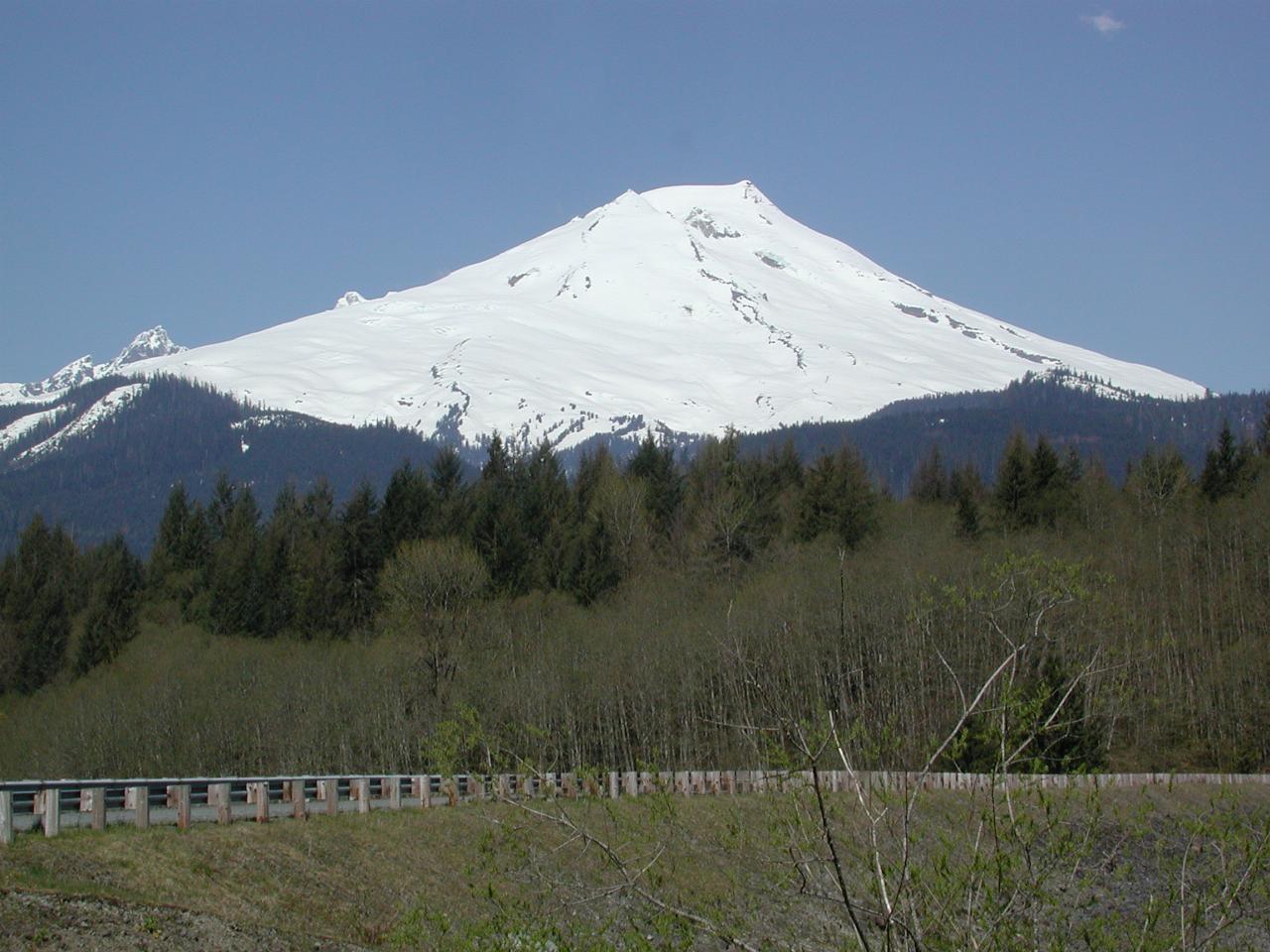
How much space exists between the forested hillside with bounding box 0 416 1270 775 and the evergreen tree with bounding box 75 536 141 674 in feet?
0.62

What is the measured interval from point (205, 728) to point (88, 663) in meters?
22.6

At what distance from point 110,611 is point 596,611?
1178 inches

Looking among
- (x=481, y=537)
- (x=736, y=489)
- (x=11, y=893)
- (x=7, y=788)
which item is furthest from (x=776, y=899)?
(x=736, y=489)

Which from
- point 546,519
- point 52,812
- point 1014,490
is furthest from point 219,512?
point 52,812

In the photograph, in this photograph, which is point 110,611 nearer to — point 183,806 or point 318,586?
point 318,586

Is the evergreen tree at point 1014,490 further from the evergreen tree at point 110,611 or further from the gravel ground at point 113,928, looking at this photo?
the gravel ground at point 113,928

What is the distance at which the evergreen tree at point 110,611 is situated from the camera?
3260 inches

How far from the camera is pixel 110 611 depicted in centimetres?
8481

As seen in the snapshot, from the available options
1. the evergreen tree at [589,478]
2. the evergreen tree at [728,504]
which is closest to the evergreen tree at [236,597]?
the evergreen tree at [589,478]

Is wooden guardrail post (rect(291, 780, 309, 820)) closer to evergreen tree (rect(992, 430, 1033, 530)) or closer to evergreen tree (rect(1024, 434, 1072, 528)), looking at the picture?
evergreen tree (rect(992, 430, 1033, 530))

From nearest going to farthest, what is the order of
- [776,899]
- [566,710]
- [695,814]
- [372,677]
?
[776,899], [695,814], [566,710], [372,677]

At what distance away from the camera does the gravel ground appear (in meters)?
17.6

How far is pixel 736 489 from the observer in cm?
9531

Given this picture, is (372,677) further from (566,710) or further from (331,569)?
(331,569)
